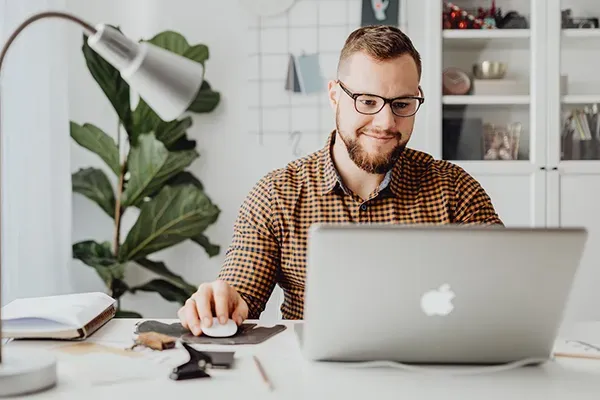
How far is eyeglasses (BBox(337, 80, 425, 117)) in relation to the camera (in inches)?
70.6

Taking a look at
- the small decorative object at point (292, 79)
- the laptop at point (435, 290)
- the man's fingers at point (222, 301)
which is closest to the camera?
the laptop at point (435, 290)

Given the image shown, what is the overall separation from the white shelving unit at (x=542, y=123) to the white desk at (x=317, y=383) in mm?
1945

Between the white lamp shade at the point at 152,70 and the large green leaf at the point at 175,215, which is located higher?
the white lamp shade at the point at 152,70

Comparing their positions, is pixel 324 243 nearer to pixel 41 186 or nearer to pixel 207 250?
pixel 41 186

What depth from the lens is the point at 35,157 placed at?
8.40 ft

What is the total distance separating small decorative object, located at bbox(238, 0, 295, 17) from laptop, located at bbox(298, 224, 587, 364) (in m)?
2.36

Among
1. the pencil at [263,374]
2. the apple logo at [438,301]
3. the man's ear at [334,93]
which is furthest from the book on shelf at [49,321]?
the man's ear at [334,93]

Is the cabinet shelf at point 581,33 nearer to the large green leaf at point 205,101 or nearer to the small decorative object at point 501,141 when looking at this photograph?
the small decorative object at point 501,141

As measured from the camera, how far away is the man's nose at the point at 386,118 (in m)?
1.79

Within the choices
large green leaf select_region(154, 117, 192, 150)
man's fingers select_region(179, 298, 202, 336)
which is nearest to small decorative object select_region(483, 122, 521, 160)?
large green leaf select_region(154, 117, 192, 150)

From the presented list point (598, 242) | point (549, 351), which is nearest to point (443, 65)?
point (598, 242)

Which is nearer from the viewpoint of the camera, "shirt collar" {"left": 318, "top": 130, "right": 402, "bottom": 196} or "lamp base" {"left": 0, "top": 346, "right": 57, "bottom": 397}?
"lamp base" {"left": 0, "top": 346, "right": 57, "bottom": 397}

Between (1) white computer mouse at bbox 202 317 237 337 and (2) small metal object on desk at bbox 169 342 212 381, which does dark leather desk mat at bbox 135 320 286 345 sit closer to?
(1) white computer mouse at bbox 202 317 237 337

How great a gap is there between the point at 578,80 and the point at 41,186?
84.0 inches
